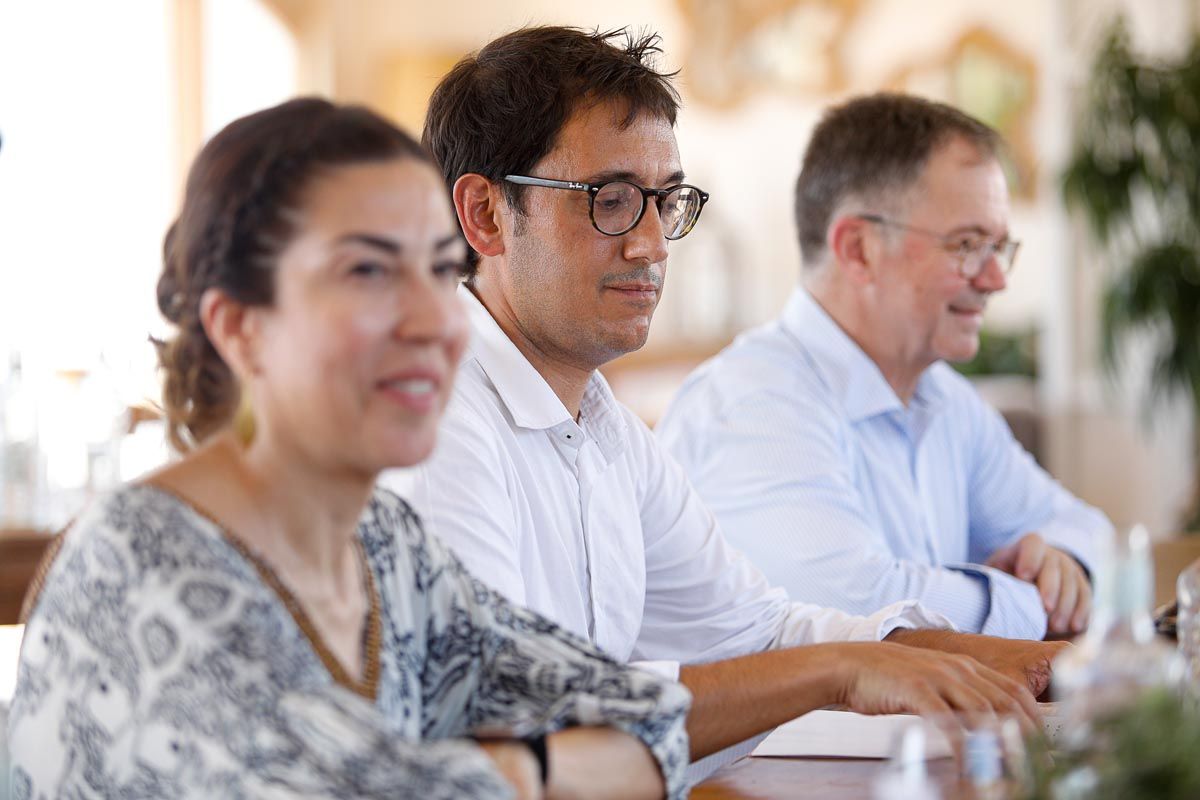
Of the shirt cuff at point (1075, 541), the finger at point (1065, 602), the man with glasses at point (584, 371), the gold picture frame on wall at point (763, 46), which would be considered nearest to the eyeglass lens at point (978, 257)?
the shirt cuff at point (1075, 541)

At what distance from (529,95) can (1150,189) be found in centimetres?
451

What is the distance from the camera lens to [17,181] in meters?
5.62

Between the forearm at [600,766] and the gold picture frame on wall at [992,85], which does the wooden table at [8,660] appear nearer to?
the forearm at [600,766]

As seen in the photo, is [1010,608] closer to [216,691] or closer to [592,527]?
[592,527]

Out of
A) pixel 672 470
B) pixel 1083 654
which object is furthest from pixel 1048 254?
pixel 1083 654

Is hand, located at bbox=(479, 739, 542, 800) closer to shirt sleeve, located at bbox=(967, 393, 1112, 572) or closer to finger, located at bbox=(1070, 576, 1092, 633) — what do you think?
finger, located at bbox=(1070, 576, 1092, 633)

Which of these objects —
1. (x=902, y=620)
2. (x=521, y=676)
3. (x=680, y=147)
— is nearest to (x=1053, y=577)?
(x=902, y=620)

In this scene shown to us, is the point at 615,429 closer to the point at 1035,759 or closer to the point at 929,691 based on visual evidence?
the point at 929,691

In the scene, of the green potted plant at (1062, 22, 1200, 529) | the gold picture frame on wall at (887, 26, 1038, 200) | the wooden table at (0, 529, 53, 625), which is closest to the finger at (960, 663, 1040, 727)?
the wooden table at (0, 529, 53, 625)

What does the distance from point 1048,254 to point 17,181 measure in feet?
21.0

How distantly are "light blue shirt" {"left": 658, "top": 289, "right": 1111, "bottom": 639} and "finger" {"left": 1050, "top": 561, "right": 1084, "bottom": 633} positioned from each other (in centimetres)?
6

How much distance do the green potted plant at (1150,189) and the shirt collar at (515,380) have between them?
173 inches

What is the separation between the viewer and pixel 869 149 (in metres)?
2.91

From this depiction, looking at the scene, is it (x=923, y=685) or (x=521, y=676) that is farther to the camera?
(x=923, y=685)
